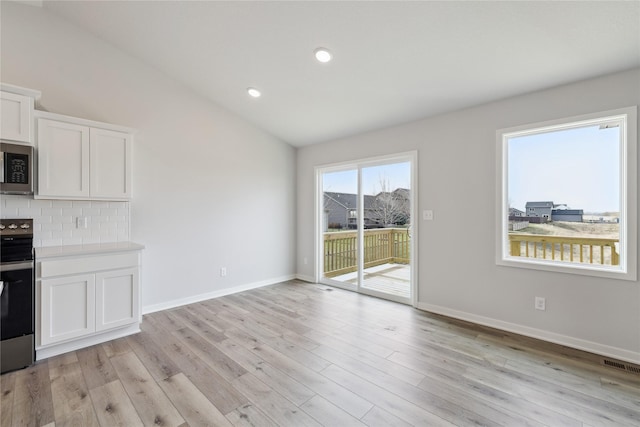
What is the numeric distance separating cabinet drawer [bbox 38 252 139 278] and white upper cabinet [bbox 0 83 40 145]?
1093mm

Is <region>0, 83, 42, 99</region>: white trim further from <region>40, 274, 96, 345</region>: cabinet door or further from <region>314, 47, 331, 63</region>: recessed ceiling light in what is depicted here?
<region>314, 47, 331, 63</region>: recessed ceiling light

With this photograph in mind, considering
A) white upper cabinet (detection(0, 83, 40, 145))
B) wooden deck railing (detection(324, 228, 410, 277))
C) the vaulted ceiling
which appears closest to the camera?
the vaulted ceiling

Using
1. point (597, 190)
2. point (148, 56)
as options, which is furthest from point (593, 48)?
point (148, 56)

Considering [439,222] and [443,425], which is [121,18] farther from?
[443,425]

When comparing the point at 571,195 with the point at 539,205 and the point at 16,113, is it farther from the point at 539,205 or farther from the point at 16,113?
the point at 16,113

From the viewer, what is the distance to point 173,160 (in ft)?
12.2

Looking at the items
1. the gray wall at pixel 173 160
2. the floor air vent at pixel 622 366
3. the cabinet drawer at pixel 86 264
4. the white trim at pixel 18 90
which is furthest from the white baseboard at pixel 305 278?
the white trim at pixel 18 90

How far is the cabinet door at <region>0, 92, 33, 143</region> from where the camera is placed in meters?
2.32

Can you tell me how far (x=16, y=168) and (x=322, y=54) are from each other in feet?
9.54

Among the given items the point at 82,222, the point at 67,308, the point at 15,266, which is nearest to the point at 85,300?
the point at 67,308

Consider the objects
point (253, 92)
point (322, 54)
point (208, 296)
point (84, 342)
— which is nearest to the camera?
point (84, 342)

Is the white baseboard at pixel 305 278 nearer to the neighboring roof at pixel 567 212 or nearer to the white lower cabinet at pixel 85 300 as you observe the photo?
the white lower cabinet at pixel 85 300

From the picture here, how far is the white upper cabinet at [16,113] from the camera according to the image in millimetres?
2316

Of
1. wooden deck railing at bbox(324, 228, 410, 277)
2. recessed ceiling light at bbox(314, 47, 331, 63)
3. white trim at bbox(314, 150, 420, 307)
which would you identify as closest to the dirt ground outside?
white trim at bbox(314, 150, 420, 307)
